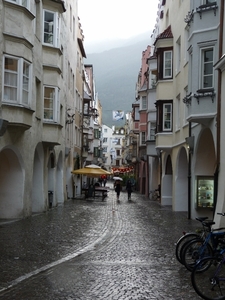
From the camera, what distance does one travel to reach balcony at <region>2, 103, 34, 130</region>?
1997 centimetres

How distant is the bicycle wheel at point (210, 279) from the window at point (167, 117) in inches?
952

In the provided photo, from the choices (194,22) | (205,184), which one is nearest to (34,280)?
(194,22)

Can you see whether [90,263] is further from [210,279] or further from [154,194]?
[154,194]

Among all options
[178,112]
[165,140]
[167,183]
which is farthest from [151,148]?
[178,112]

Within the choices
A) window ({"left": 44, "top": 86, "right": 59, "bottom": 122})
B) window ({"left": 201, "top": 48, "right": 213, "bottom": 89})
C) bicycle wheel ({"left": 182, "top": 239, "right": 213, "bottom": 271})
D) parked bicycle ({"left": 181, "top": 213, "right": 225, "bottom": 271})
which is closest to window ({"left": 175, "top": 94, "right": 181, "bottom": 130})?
window ({"left": 44, "top": 86, "right": 59, "bottom": 122})

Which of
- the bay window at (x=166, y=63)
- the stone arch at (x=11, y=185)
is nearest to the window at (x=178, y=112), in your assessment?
the bay window at (x=166, y=63)

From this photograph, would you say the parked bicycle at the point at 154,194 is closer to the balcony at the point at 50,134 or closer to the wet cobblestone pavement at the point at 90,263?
the balcony at the point at 50,134

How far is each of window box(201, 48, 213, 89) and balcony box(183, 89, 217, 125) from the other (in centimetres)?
48

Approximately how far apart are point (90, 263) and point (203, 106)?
10.3 metres

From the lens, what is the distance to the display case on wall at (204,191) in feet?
81.2

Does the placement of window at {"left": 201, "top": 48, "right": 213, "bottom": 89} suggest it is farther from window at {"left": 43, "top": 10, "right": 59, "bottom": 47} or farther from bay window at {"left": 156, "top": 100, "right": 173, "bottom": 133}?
bay window at {"left": 156, "top": 100, "right": 173, "bottom": 133}

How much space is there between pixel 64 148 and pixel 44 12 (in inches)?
502

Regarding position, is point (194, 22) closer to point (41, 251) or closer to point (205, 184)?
point (205, 184)

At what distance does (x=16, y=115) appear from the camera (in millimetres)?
20391
